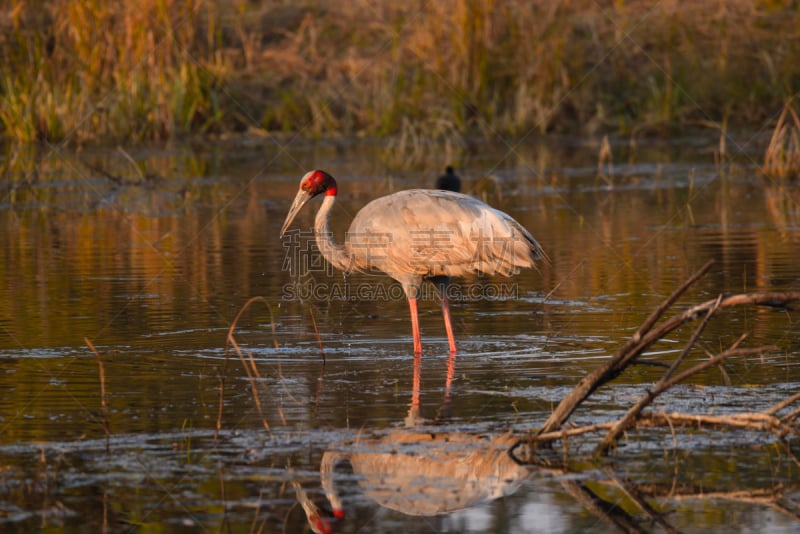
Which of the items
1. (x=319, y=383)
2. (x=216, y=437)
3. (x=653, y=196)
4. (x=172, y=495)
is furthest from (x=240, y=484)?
(x=653, y=196)

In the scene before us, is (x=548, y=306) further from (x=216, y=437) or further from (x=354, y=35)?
(x=354, y=35)

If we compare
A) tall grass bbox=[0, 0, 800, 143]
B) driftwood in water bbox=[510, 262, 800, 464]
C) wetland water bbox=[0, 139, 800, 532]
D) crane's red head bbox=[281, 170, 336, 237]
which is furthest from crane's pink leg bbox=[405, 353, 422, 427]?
tall grass bbox=[0, 0, 800, 143]

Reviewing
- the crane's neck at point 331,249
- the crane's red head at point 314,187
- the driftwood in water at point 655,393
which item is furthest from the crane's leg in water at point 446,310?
the driftwood in water at point 655,393

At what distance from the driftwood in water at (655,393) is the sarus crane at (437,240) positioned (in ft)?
9.32

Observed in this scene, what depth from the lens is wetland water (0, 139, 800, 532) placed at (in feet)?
17.7

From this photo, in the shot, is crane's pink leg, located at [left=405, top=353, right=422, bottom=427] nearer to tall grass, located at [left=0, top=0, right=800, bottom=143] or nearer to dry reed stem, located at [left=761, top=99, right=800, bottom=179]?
dry reed stem, located at [left=761, top=99, right=800, bottom=179]

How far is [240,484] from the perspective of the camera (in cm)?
558

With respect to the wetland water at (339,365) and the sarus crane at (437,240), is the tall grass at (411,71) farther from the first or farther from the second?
the sarus crane at (437,240)

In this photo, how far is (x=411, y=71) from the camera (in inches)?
912

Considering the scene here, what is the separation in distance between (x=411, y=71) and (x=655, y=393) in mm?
17912

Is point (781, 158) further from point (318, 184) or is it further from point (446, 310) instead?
point (446, 310)

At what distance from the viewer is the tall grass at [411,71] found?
831 inches

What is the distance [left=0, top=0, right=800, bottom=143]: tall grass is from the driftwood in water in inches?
591

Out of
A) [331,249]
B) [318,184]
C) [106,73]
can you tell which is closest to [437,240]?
[331,249]
